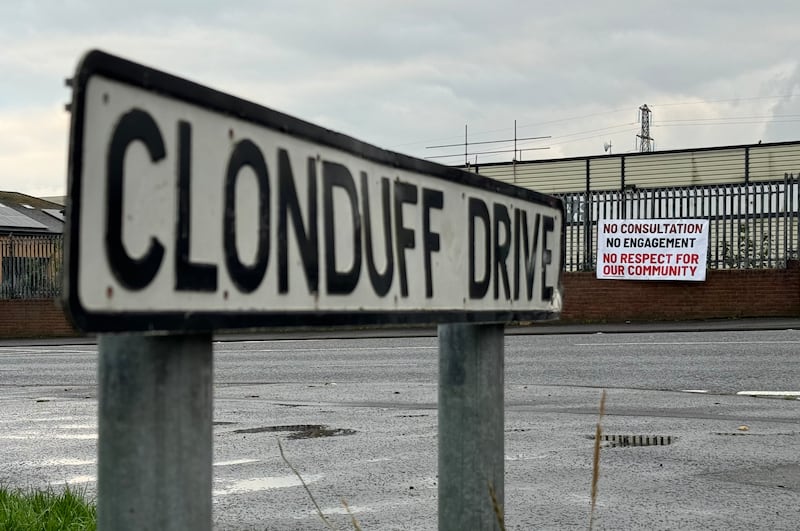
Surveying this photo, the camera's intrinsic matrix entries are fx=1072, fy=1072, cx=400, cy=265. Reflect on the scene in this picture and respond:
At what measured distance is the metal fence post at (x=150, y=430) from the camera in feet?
4.00

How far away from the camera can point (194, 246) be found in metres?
1.28

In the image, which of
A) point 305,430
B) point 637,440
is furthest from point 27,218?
point 637,440

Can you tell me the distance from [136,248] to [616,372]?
12135 millimetres

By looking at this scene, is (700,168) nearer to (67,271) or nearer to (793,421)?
(793,421)

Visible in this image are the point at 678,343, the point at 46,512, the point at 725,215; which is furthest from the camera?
the point at 725,215

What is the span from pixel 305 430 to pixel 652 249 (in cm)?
1669

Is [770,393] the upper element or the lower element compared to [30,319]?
lower

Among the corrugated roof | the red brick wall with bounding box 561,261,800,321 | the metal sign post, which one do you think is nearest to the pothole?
the metal sign post

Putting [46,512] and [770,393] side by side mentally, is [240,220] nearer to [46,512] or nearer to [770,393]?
[46,512]

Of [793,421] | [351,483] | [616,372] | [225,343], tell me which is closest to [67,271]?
[351,483]

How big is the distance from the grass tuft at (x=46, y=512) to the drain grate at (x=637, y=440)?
3.76 metres

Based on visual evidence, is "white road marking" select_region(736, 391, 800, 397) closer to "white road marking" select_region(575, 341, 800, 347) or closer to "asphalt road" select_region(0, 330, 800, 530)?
"asphalt road" select_region(0, 330, 800, 530)

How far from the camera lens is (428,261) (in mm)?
1897

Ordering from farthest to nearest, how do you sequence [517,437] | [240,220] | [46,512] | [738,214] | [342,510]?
[738,214], [517,437], [342,510], [46,512], [240,220]
